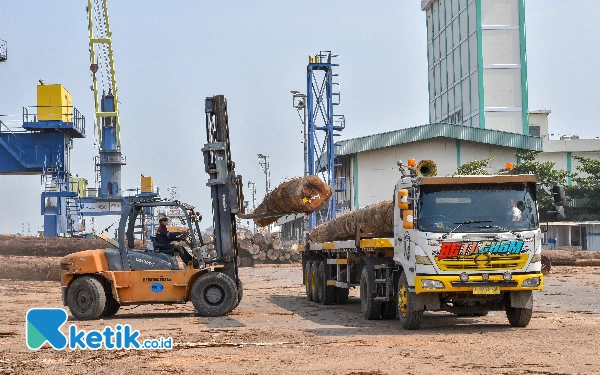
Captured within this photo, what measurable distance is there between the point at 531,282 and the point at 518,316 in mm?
937

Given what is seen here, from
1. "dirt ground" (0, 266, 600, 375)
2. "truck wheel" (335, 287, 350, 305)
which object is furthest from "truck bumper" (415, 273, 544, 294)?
"truck wheel" (335, 287, 350, 305)

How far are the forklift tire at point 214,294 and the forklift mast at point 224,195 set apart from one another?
1.51 feet

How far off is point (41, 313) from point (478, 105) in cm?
6873

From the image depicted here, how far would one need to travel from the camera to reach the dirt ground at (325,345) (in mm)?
11539

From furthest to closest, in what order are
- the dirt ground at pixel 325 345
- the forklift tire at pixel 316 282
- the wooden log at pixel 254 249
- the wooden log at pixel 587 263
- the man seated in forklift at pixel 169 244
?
1. the wooden log at pixel 254 249
2. the wooden log at pixel 587 263
3. the forklift tire at pixel 316 282
4. the man seated in forklift at pixel 169 244
5. the dirt ground at pixel 325 345

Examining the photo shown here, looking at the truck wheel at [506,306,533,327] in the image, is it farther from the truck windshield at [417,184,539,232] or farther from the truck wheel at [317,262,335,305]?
the truck wheel at [317,262,335,305]

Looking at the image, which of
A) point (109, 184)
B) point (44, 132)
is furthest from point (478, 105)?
point (44, 132)

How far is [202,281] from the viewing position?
18688 mm

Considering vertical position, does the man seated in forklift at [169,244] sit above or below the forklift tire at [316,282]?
above

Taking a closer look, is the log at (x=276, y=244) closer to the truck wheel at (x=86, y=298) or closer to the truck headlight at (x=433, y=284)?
the truck wheel at (x=86, y=298)

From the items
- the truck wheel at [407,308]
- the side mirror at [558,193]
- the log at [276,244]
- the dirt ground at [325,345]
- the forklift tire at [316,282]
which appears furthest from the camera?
the log at [276,244]

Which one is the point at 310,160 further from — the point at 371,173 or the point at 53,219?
the point at 53,219

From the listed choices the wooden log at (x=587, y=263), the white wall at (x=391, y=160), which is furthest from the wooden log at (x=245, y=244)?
the wooden log at (x=587, y=263)

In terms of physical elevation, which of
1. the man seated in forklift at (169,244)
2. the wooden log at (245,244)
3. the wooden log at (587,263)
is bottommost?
the wooden log at (587,263)
